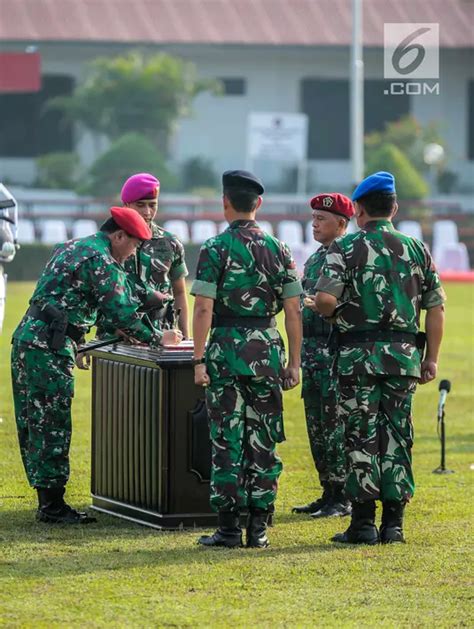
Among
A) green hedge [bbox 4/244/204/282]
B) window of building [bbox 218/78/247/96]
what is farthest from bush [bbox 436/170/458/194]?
green hedge [bbox 4/244/204/282]

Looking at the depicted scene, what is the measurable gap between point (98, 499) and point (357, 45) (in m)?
26.3

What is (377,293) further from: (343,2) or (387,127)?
(343,2)

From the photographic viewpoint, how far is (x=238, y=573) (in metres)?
7.23

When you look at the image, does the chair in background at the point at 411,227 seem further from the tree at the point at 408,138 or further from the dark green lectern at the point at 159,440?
the dark green lectern at the point at 159,440

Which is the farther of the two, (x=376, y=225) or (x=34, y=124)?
(x=34, y=124)

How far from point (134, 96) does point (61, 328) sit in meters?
34.2

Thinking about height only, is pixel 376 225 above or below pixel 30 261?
below

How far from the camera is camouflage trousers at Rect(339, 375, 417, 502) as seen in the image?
796cm

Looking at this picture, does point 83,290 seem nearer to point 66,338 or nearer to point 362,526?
point 66,338

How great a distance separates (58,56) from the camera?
4428cm

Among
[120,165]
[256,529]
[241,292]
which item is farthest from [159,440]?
[120,165]

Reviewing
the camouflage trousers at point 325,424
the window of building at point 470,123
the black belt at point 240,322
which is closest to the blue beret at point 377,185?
the black belt at point 240,322

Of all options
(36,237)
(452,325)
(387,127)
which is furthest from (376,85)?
(452,325)

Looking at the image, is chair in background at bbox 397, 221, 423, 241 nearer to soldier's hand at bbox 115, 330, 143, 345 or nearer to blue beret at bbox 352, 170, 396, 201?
soldier's hand at bbox 115, 330, 143, 345
